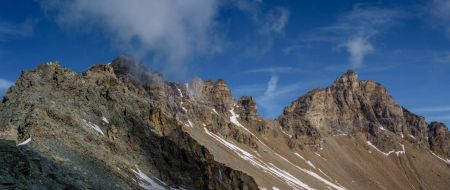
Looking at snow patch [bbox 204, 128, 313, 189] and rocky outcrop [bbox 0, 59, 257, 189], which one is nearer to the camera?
rocky outcrop [bbox 0, 59, 257, 189]

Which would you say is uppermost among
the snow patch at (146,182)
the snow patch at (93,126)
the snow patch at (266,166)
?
the snow patch at (266,166)

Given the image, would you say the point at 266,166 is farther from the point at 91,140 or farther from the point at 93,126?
the point at 91,140

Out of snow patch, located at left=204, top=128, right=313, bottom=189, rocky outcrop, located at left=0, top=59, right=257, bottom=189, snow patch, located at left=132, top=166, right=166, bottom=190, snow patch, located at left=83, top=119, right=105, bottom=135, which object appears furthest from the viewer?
snow patch, located at left=204, top=128, right=313, bottom=189

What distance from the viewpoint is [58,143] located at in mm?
49875

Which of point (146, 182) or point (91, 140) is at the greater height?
point (91, 140)

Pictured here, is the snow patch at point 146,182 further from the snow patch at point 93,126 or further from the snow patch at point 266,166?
the snow patch at point 266,166

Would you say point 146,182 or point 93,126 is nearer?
point 146,182

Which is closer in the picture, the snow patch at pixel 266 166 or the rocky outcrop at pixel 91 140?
the rocky outcrop at pixel 91 140

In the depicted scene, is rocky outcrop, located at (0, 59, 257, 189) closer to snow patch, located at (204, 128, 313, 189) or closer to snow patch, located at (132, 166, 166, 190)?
snow patch, located at (132, 166, 166, 190)

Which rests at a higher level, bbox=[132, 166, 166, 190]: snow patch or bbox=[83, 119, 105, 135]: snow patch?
bbox=[83, 119, 105, 135]: snow patch

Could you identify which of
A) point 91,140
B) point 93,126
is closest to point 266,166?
point 93,126

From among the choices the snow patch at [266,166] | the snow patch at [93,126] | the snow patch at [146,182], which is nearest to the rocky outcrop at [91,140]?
the snow patch at [93,126]

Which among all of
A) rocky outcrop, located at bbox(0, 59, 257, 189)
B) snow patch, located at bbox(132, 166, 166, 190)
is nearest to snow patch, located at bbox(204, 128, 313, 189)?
rocky outcrop, located at bbox(0, 59, 257, 189)

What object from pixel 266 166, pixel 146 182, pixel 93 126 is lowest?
pixel 146 182
